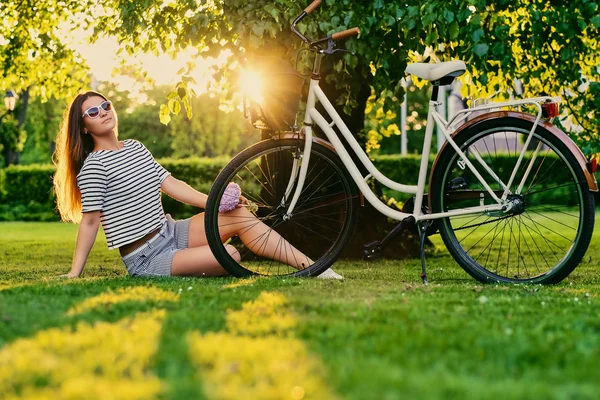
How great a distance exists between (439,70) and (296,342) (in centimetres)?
250

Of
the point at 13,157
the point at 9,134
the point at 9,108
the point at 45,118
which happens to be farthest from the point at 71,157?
Result: the point at 45,118

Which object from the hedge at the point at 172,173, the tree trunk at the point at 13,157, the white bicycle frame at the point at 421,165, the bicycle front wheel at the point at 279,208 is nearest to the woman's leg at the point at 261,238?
the bicycle front wheel at the point at 279,208

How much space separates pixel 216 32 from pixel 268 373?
5210 mm

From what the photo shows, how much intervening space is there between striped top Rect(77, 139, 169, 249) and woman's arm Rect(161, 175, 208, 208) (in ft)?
0.46

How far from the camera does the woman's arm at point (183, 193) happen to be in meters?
5.69

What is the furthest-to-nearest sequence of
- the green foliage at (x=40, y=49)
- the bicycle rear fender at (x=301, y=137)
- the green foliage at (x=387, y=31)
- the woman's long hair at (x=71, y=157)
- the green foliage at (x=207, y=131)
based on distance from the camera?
the green foliage at (x=207, y=131), the green foliage at (x=40, y=49), the green foliage at (x=387, y=31), the woman's long hair at (x=71, y=157), the bicycle rear fender at (x=301, y=137)

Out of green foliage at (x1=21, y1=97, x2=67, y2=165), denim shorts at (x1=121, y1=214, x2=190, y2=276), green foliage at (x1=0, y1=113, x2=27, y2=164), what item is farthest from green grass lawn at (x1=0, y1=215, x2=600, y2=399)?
green foliage at (x1=21, y1=97, x2=67, y2=165)

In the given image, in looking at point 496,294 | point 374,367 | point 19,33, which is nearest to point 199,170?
point 19,33

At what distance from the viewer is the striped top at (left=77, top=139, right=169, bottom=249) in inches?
215

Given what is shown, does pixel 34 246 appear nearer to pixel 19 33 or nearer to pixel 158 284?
pixel 19 33

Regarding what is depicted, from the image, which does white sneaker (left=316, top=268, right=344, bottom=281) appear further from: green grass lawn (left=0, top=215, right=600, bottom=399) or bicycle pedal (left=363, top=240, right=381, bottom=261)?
green grass lawn (left=0, top=215, right=600, bottom=399)

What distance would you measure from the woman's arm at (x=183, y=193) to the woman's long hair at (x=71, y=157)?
1.97ft

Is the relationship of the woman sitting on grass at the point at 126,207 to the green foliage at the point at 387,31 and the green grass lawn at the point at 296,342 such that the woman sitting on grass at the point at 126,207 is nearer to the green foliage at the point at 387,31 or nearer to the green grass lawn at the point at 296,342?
the green grass lawn at the point at 296,342

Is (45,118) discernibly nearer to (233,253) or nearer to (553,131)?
(233,253)
